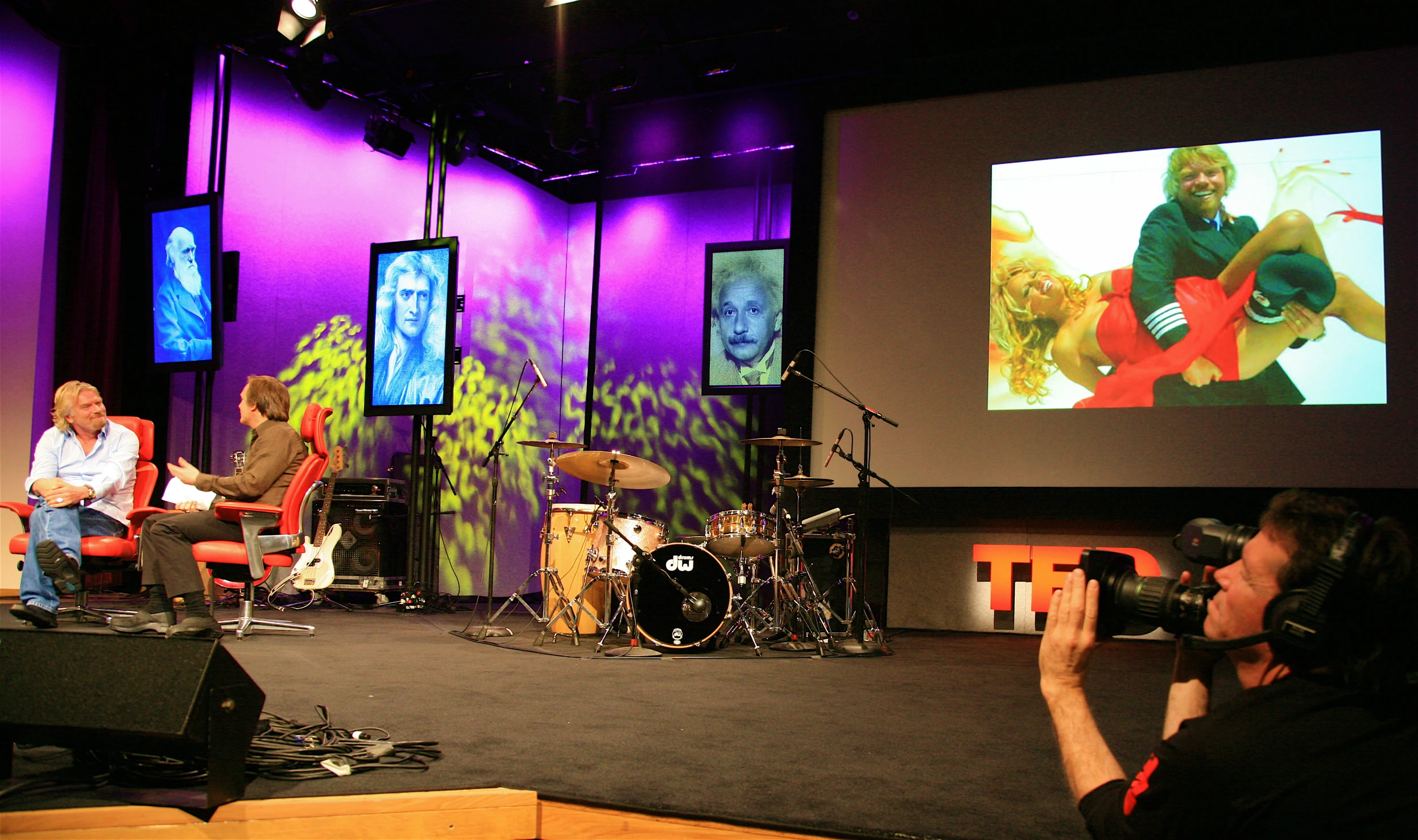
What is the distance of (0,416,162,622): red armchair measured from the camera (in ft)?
15.1

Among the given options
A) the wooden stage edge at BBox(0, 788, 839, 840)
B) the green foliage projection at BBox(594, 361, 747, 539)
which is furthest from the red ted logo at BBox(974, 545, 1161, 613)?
the wooden stage edge at BBox(0, 788, 839, 840)

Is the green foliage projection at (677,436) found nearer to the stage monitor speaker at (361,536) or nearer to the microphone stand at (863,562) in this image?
the stage monitor speaker at (361,536)

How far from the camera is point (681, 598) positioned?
4957 mm

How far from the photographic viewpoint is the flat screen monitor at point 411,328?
6566 millimetres

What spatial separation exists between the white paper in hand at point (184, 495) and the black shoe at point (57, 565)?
55.1 inches

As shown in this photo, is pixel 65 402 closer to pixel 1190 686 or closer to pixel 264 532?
pixel 264 532

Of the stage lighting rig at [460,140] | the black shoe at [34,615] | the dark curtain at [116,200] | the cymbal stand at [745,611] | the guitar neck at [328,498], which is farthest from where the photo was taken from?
the stage lighting rig at [460,140]

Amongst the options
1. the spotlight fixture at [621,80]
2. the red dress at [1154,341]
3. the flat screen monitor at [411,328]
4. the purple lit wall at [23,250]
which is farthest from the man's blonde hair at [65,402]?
the red dress at [1154,341]

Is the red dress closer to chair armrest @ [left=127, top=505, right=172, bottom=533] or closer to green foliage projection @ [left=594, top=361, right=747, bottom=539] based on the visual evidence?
green foliage projection @ [left=594, top=361, right=747, bottom=539]

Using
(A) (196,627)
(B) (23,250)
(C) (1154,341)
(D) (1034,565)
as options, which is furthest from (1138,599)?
(B) (23,250)

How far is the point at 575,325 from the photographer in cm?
888

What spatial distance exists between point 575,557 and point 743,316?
2320 mm

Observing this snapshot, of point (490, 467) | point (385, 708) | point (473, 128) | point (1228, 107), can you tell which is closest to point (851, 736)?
point (385, 708)

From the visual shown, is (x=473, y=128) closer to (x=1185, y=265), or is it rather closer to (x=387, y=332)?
(x=387, y=332)
